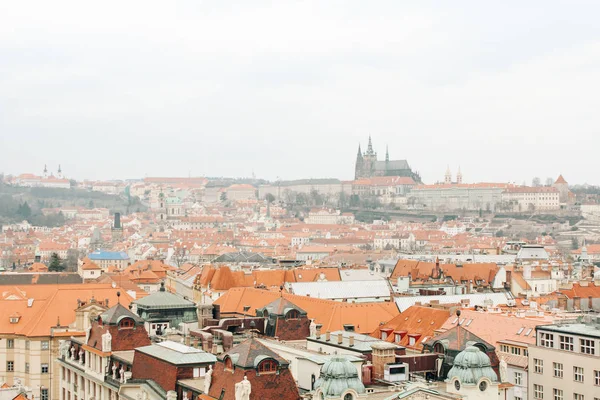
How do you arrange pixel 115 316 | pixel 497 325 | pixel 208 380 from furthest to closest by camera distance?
pixel 497 325
pixel 115 316
pixel 208 380

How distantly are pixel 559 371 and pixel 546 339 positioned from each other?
1462mm

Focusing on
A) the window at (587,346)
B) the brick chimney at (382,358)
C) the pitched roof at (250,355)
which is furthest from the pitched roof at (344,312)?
the pitched roof at (250,355)

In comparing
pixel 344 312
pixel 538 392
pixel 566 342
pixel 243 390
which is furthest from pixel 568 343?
pixel 344 312

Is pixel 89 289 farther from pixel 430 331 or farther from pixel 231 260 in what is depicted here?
pixel 231 260

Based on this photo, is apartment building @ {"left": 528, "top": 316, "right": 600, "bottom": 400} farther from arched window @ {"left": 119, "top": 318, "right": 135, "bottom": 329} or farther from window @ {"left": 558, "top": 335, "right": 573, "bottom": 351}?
arched window @ {"left": 119, "top": 318, "right": 135, "bottom": 329}

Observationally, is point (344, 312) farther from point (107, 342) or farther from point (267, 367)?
point (267, 367)

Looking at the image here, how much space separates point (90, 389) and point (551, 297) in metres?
32.4

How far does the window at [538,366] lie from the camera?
3831 centimetres

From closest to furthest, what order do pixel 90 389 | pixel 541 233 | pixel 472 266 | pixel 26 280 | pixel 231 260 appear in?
pixel 90 389, pixel 26 280, pixel 472 266, pixel 231 260, pixel 541 233

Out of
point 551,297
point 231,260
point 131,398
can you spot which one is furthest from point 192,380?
point 231,260

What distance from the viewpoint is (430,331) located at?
4556cm

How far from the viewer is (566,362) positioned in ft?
122

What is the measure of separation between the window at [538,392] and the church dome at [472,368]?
10036 mm

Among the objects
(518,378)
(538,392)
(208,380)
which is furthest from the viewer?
(518,378)
